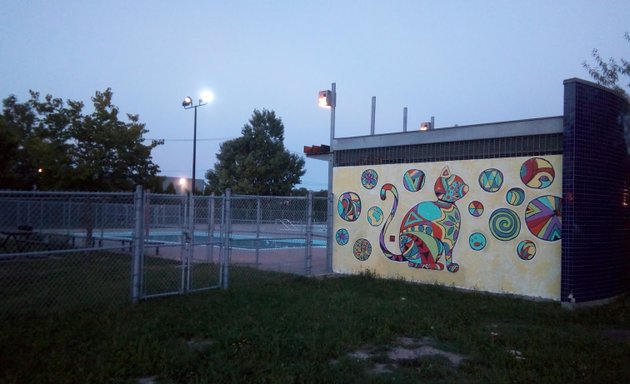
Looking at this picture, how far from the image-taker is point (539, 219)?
34.1 ft

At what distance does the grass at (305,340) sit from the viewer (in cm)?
555

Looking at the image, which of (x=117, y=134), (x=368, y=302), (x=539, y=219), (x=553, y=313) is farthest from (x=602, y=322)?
(x=117, y=134)

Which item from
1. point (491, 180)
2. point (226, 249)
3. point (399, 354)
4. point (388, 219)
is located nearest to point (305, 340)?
point (399, 354)

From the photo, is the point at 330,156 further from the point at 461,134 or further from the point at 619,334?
the point at 619,334

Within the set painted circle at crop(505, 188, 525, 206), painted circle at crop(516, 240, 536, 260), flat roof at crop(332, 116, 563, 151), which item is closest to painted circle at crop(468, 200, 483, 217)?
painted circle at crop(505, 188, 525, 206)

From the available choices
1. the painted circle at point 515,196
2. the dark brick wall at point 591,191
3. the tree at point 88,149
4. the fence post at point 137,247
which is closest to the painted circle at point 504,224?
the painted circle at point 515,196

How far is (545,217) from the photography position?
10312 mm

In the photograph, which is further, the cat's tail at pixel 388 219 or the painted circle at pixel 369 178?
the painted circle at pixel 369 178

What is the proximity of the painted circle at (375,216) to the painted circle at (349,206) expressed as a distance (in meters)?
0.39

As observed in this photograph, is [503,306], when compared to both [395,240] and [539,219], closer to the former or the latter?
[539,219]

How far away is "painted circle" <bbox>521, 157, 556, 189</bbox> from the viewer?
10344 mm

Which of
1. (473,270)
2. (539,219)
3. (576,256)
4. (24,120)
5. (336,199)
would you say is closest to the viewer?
(576,256)

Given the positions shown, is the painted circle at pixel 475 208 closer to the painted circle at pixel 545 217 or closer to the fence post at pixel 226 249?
the painted circle at pixel 545 217

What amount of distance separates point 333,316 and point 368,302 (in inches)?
57.9
